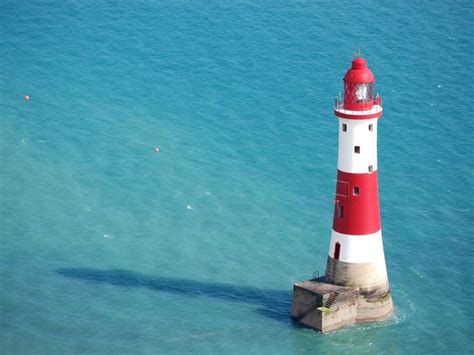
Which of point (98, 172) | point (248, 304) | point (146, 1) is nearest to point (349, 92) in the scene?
point (248, 304)

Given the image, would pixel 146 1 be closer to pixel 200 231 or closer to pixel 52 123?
pixel 52 123

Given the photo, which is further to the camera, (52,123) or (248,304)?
(52,123)

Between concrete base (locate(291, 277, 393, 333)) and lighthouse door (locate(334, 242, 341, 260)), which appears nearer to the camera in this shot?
concrete base (locate(291, 277, 393, 333))

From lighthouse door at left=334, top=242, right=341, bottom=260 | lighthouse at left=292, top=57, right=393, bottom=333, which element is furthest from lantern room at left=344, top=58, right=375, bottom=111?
lighthouse door at left=334, top=242, right=341, bottom=260

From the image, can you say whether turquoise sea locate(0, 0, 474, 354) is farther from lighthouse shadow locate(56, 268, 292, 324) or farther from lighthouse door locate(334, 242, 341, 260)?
lighthouse door locate(334, 242, 341, 260)

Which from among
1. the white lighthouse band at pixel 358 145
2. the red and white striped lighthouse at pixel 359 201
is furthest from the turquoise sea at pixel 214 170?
the white lighthouse band at pixel 358 145

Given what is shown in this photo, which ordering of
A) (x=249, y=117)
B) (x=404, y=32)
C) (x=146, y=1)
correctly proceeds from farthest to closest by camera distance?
(x=146, y=1), (x=404, y=32), (x=249, y=117)

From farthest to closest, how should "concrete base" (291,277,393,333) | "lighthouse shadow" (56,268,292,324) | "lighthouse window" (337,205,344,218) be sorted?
"lighthouse shadow" (56,268,292,324) → "concrete base" (291,277,393,333) → "lighthouse window" (337,205,344,218)
